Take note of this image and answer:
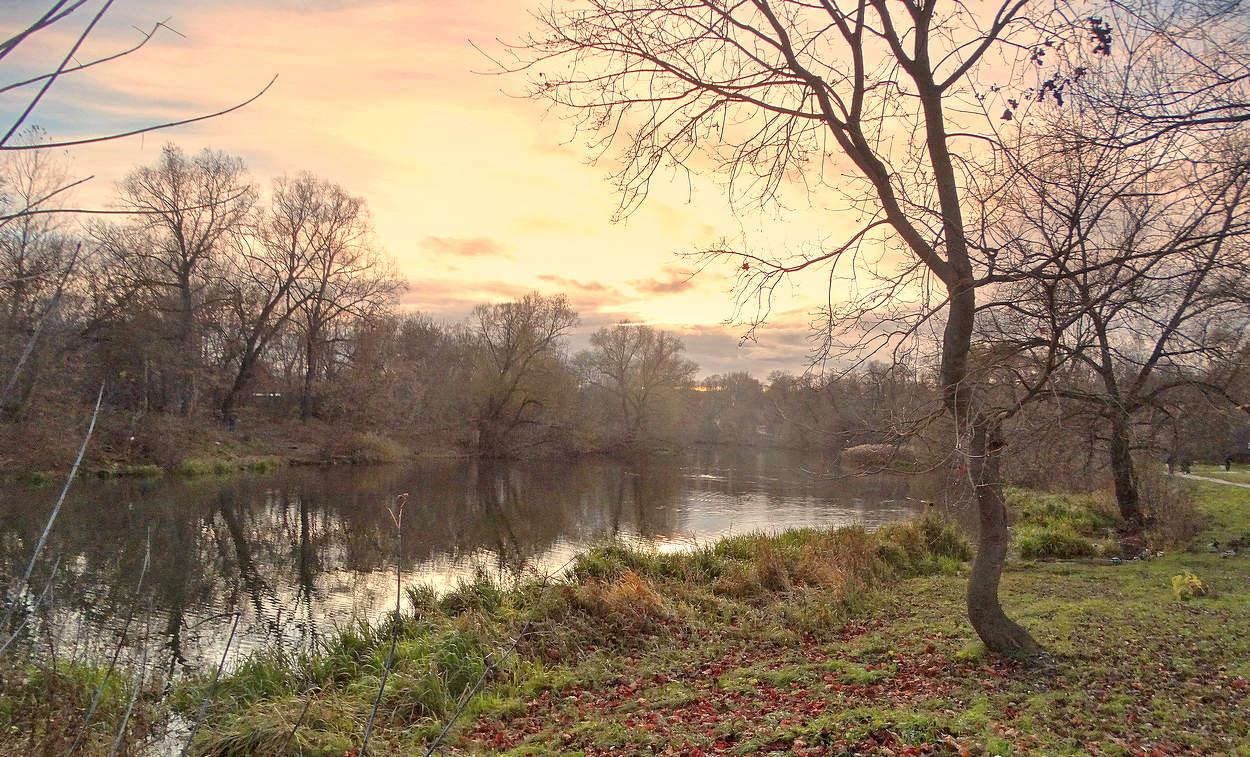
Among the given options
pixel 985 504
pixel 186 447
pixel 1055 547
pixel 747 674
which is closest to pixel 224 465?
pixel 186 447

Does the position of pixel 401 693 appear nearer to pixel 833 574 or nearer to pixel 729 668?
pixel 729 668

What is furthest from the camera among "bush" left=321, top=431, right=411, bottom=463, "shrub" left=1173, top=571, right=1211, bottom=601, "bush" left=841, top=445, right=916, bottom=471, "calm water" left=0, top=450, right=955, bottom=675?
"bush" left=321, top=431, right=411, bottom=463

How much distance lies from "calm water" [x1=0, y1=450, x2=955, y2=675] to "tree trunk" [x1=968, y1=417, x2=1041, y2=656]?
1.33 metres

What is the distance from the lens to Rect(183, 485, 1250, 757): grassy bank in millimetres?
4844

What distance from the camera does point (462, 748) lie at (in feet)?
19.7

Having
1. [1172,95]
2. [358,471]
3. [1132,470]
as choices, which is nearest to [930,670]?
[1172,95]

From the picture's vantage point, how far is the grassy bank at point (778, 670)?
15.9ft

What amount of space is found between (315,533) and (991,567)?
16.1 m

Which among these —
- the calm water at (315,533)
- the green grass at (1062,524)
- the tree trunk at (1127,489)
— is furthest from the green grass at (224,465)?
the tree trunk at (1127,489)

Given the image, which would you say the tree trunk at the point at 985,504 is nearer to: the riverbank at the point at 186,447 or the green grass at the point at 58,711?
the green grass at the point at 58,711

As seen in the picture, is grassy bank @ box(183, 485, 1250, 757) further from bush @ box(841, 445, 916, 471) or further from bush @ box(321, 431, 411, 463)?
bush @ box(321, 431, 411, 463)

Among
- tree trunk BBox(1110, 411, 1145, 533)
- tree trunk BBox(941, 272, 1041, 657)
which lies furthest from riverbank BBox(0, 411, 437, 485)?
tree trunk BBox(1110, 411, 1145, 533)

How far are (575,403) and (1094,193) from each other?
144 ft

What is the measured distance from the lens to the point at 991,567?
615 cm
